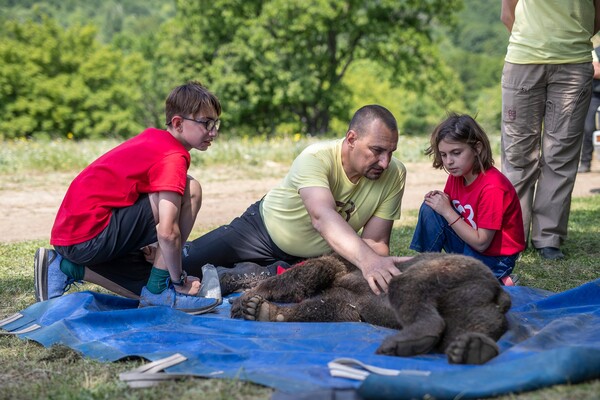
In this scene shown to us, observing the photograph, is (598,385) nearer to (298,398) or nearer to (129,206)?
(298,398)

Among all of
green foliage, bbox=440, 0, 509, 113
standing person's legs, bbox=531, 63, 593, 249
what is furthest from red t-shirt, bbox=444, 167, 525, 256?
green foliage, bbox=440, 0, 509, 113

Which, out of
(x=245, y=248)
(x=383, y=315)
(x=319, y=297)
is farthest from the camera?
(x=245, y=248)

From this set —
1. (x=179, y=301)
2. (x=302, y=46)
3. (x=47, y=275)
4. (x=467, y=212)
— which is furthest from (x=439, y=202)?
(x=302, y=46)

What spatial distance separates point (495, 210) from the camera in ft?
18.1

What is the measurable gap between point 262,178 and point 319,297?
378 inches

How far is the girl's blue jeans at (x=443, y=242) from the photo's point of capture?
568 centimetres

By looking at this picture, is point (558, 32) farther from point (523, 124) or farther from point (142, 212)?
point (142, 212)

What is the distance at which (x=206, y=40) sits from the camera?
39.0m

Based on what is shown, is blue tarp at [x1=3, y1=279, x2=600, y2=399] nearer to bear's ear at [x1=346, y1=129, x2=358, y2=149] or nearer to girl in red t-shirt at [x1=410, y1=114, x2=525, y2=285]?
girl in red t-shirt at [x1=410, y1=114, x2=525, y2=285]

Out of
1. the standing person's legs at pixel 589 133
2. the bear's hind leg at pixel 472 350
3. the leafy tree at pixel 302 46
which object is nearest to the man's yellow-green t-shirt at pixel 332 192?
the bear's hind leg at pixel 472 350

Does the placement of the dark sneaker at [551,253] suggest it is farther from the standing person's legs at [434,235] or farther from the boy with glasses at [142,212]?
the boy with glasses at [142,212]

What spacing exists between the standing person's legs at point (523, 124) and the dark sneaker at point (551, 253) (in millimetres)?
388

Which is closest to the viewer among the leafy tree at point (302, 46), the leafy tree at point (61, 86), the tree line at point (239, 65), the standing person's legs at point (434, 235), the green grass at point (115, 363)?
the green grass at point (115, 363)

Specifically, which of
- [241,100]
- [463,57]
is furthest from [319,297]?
[463,57]
